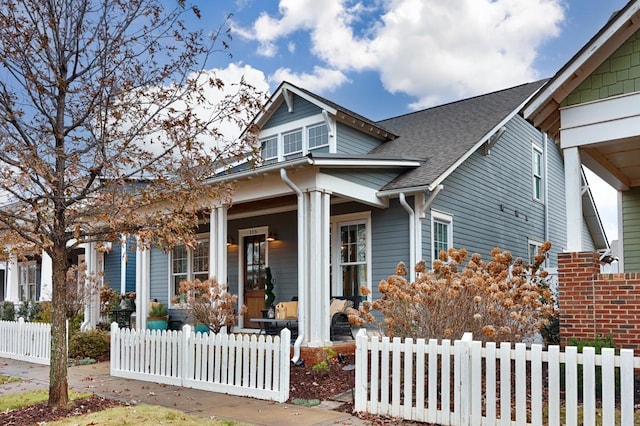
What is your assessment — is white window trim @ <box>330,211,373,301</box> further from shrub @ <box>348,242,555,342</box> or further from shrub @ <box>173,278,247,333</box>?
shrub @ <box>348,242,555,342</box>

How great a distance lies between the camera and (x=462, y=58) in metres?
16.0

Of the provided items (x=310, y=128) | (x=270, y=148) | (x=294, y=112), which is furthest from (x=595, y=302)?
(x=270, y=148)

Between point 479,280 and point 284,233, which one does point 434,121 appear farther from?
point 479,280

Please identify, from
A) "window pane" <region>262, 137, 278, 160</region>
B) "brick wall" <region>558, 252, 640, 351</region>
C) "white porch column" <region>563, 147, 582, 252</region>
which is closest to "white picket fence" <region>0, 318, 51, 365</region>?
"window pane" <region>262, 137, 278, 160</region>

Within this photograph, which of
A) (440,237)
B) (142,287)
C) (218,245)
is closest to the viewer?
(218,245)

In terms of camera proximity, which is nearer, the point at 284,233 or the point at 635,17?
the point at 635,17

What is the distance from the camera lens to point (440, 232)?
40.4ft

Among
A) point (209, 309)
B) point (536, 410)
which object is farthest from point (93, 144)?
point (536, 410)

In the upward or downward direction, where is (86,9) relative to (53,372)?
upward

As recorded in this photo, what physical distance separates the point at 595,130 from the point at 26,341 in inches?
487

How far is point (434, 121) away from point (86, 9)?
34.6 ft

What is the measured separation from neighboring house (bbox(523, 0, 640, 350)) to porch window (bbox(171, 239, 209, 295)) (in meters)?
9.79

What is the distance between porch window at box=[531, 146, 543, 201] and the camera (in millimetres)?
16656

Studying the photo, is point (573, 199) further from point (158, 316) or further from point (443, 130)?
point (158, 316)
